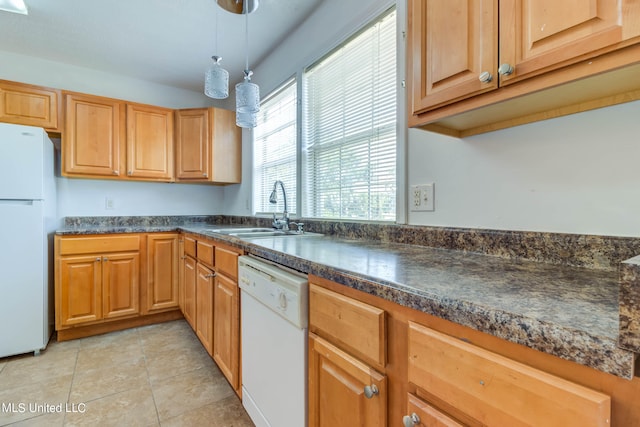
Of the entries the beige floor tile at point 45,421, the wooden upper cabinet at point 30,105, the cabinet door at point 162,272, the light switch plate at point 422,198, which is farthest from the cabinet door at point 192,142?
the light switch plate at point 422,198

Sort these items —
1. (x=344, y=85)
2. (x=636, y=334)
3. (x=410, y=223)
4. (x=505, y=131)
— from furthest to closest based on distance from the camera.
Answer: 1. (x=344, y=85)
2. (x=410, y=223)
3. (x=505, y=131)
4. (x=636, y=334)

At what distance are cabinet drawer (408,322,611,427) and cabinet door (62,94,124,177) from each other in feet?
10.2

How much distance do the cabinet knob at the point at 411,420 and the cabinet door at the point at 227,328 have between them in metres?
1.04

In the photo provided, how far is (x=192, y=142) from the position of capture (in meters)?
3.06

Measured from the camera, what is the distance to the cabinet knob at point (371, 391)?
28.3 inches

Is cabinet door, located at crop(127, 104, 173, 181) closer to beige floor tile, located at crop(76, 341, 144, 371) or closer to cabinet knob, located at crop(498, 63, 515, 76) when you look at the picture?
beige floor tile, located at crop(76, 341, 144, 371)

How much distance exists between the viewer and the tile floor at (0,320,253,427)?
4.91 ft

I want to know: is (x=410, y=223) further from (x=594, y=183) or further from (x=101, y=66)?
(x=101, y=66)

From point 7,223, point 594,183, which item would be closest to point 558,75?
point 594,183

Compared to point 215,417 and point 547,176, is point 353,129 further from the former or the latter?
point 215,417

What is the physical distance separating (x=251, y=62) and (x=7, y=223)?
226cm

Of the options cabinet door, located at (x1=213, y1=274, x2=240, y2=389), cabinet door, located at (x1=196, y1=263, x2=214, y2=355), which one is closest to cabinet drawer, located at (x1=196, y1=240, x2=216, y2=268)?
cabinet door, located at (x1=196, y1=263, x2=214, y2=355)

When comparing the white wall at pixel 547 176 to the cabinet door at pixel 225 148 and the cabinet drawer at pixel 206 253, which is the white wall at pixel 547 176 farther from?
the cabinet door at pixel 225 148

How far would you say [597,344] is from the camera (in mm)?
387
